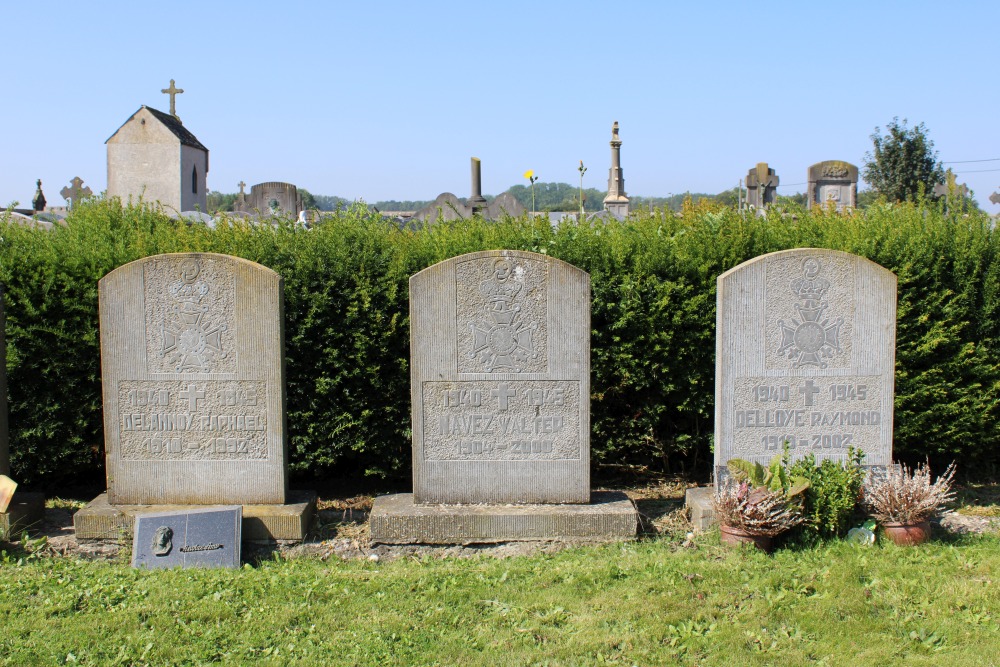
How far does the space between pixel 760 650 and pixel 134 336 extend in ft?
12.6

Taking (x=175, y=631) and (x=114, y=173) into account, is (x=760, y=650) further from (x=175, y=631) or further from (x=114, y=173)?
(x=114, y=173)

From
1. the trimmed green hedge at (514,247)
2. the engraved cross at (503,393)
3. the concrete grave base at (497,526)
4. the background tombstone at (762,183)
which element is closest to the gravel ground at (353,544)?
the concrete grave base at (497,526)

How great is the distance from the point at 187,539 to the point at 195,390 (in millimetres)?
888

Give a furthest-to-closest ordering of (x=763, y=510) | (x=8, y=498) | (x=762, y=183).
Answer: (x=762, y=183) → (x=8, y=498) → (x=763, y=510)

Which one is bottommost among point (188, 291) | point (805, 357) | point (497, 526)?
point (497, 526)

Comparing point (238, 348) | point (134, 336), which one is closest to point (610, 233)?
point (238, 348)

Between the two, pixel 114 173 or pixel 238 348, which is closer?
pixel 238 348

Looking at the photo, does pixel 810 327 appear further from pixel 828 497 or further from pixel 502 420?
pixel 502 420

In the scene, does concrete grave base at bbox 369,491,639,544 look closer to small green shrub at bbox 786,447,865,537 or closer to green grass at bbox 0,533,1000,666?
green grass at bbox 0,533,1000,666

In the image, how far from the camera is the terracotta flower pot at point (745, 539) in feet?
15.1

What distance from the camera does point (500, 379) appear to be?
507cm

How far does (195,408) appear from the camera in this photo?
5062mm

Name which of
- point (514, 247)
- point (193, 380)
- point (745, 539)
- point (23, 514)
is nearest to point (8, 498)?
point (23, 514)

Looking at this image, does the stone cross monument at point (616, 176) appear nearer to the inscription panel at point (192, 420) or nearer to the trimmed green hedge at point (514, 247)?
the trimmed green hedge at point (514, 247)
